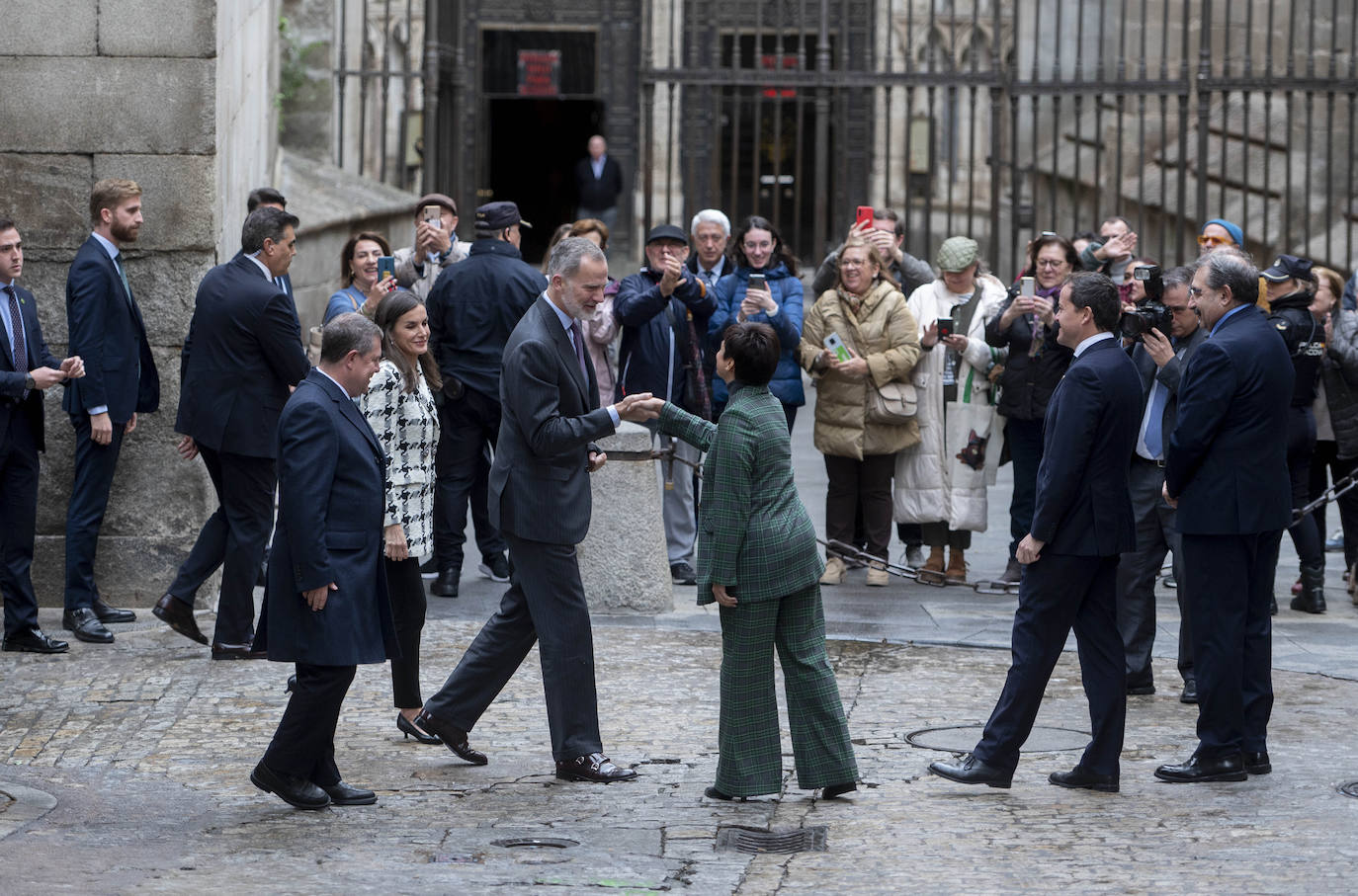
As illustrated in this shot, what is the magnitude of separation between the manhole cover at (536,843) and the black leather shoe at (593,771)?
0.61 m

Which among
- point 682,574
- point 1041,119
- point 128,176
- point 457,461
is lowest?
point 682,574

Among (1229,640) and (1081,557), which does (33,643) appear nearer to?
(1081,557)

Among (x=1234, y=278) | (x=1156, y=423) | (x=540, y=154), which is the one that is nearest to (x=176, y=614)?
(x=1156, y=423)

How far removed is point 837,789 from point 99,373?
408 centimetres

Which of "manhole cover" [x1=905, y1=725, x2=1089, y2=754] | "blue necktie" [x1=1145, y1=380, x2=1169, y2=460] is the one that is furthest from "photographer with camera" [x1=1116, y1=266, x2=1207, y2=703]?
"manhole cover" [x1=905, y1=725, x2=1089, y2=754]

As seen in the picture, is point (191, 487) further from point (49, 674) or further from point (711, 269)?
point (711, 269)

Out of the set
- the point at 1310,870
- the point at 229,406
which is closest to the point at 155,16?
the point at 229,406

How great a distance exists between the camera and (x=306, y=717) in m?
6.07

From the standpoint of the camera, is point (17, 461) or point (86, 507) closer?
point (17, 461)

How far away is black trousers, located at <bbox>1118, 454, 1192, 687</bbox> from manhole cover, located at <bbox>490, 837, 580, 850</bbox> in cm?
296

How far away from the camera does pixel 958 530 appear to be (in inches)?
405

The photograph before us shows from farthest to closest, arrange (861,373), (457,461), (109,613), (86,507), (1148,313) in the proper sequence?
1. (861,373)
2. (457,461)
3. (109,613)
4. (86,507)
5. (1148,313)

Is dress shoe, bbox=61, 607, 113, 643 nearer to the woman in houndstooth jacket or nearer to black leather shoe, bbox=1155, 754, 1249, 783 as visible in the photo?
the woman in houndstooth jacket

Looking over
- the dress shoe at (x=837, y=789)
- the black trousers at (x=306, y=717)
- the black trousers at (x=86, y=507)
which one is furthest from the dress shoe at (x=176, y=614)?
the dress shoe at (x=837, y=789)
